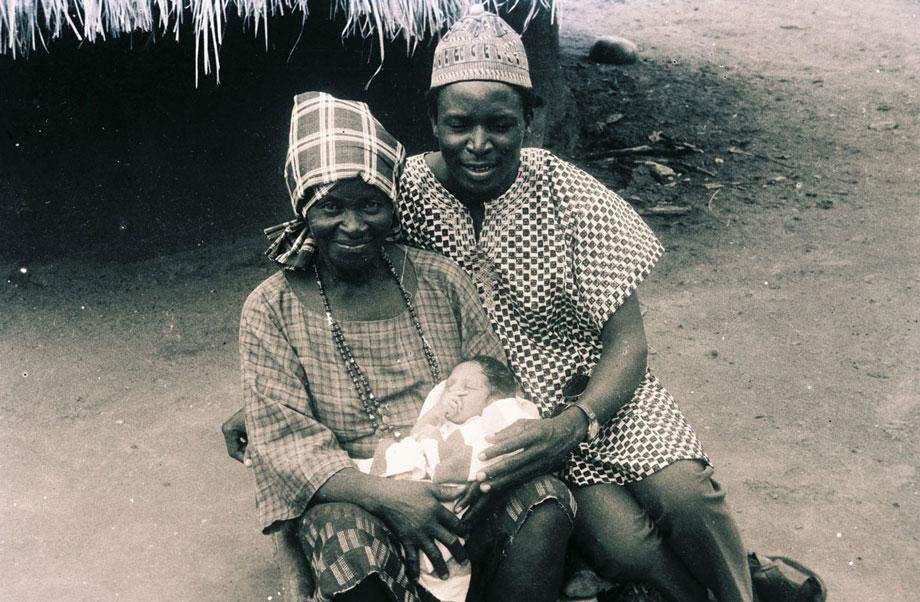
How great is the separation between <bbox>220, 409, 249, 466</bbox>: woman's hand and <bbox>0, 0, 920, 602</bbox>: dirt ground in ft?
2.20

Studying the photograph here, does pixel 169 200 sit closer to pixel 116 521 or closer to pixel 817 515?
pixel 116 521

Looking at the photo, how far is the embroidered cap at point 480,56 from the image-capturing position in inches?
100

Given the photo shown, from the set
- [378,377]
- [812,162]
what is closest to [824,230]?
[812,162]

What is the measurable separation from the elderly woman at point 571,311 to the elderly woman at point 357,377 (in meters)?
0.14

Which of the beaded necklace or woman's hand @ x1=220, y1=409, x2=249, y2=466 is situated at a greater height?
the beaded necklace

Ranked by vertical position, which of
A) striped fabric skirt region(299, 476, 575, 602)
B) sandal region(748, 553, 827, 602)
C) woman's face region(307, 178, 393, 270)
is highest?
woman's face region(307, 178, 393, 270)

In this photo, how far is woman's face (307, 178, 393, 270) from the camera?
7.76 feet

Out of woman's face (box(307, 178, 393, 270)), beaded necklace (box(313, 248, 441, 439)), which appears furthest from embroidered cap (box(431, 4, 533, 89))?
beaded necklace (box(313, 248, 441, 439))

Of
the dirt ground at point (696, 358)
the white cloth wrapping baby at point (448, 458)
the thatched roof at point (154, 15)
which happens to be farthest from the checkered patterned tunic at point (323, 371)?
the thatched roof at point (154, 15)

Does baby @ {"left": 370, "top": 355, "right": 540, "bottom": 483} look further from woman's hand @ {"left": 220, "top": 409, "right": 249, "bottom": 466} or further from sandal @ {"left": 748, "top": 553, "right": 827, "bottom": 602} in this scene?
sandal @ {"left": 748, "top": 553, "right": 827, "bottom": 602}

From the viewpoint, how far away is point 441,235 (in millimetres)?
2756

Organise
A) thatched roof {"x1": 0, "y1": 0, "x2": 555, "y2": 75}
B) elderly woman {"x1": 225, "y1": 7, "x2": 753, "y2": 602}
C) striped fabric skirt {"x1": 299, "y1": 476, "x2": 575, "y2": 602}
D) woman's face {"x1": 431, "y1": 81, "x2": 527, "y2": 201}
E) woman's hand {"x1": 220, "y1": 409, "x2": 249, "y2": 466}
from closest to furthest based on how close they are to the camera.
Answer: striped fabric skirt {"x1": 299, "y1": 476, "x2": 575, "y2": 602}, elderly woman {"x1": 225, "y1": 7, "x2": 753, "y2": 602}, woman's face {"x1": 431, "y1": 81, "x2": 527, "y2": 201}, woman's hand {"x1": 220, "y1": 409, "x2": 249, "y2": 466}, thatched roof {"x1": 0, "y1": 0, "x2": 555, "y2": 75}

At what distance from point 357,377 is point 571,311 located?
653mm

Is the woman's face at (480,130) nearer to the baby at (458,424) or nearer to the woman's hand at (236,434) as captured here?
the baby at (458,424)
